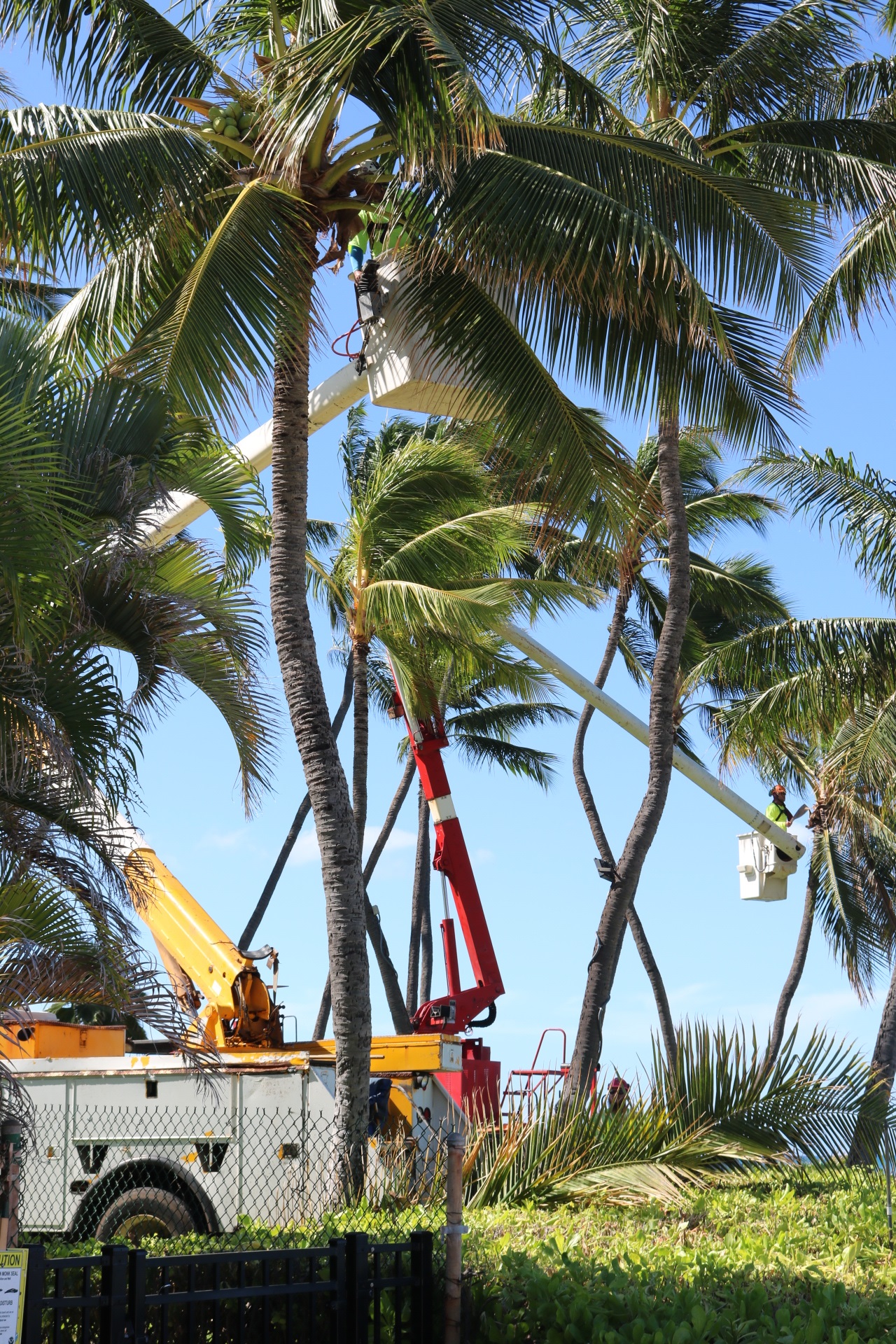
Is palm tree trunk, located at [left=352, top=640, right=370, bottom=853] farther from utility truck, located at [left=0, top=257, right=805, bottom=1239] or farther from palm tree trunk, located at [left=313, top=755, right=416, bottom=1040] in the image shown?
utility truck, located at [left=0, top=257, right=805, bottom=1239]

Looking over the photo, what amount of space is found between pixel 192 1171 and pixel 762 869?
9.87 meters

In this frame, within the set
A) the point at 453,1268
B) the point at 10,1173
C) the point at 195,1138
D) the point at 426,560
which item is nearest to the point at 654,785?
the point at 426,560

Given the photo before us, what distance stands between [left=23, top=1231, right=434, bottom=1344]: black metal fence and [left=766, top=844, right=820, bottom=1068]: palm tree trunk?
24272mm

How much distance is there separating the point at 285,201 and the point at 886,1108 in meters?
7.94

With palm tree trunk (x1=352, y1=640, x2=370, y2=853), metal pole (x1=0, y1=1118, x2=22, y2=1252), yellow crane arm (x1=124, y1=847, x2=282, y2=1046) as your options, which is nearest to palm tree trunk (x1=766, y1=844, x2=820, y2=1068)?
palm tree trunk (x1=352, y1=640, x2=370, y2=853)

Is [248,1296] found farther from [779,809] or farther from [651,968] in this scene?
[651,968]

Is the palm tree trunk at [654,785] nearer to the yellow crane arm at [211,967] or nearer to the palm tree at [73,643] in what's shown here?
the yellow crane arm at [211,967]

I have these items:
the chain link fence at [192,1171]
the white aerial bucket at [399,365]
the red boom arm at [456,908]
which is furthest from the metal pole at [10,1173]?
the red boom arm at [456,908]

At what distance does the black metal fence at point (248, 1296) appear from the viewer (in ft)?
16.6

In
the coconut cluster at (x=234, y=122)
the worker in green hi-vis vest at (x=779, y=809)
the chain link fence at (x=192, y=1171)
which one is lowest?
the chain link fence at (x=192, y=1171)

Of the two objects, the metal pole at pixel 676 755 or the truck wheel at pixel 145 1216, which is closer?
the truck wheel at pixel 145 1216

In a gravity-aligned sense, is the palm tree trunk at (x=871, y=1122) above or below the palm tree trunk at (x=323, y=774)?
below

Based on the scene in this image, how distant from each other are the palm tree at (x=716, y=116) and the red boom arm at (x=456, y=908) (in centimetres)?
112

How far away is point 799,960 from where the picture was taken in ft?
99.6
